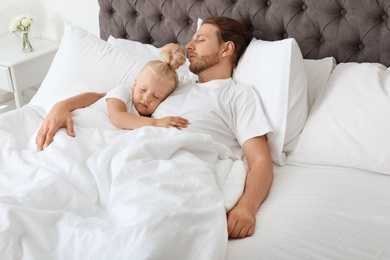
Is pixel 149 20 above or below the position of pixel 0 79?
above

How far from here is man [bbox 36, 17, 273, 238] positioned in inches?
67.8

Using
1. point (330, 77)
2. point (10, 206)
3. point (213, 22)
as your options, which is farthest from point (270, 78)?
point (10, 206)

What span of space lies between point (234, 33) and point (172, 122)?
51 cm

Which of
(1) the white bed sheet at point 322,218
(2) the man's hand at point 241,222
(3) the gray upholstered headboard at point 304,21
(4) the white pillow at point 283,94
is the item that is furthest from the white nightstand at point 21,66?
(2) the man's hand at point 241,222

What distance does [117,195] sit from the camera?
143 cm

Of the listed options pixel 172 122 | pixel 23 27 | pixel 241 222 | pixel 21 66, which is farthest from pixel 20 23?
pixel 241 222

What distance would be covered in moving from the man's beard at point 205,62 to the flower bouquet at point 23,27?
57.1 inches

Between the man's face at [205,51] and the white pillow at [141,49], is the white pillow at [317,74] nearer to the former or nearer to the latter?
the man's face at [205,51]

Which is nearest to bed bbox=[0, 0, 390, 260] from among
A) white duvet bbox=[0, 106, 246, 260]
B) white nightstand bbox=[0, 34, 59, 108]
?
white duvet bbox=[0, 106, 246, 260]

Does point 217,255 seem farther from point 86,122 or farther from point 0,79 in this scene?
point 0,79

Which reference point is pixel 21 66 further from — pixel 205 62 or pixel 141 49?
pixel 205 62

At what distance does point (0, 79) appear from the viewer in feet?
10.3

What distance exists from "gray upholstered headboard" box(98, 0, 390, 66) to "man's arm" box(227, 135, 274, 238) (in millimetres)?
519

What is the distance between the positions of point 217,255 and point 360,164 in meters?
0.72
